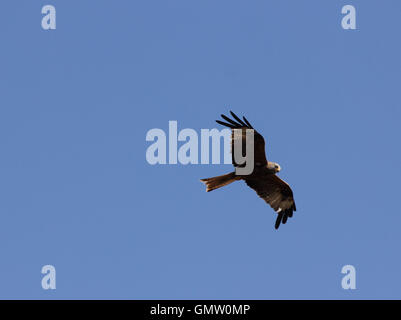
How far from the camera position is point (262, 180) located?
19172mm

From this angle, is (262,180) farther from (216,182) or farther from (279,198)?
(216,182)

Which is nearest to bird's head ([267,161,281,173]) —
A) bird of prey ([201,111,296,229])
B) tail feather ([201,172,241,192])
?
bird of prey ([201,111,296,229])

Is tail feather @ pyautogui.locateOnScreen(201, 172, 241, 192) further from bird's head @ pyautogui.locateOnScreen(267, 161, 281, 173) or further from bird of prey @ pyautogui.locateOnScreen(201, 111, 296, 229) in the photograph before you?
bird's head @ pyautogui.locateOnScreen(267, 161, 281, 173)

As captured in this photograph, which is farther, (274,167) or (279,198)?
(279,198)

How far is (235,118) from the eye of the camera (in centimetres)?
1761

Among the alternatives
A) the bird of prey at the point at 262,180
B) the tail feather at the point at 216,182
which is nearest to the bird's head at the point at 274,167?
the bird of prey at the point at 262,180

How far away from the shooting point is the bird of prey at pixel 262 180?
58.2ft

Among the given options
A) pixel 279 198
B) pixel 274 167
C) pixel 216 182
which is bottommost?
pixel 279 198

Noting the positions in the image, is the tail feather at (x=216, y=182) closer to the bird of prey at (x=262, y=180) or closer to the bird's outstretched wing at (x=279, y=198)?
the bird of prey at (x=262, y=180)

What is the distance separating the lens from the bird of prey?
17.7 meters

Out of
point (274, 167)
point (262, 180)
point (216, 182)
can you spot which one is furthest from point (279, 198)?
point (216, 182)
